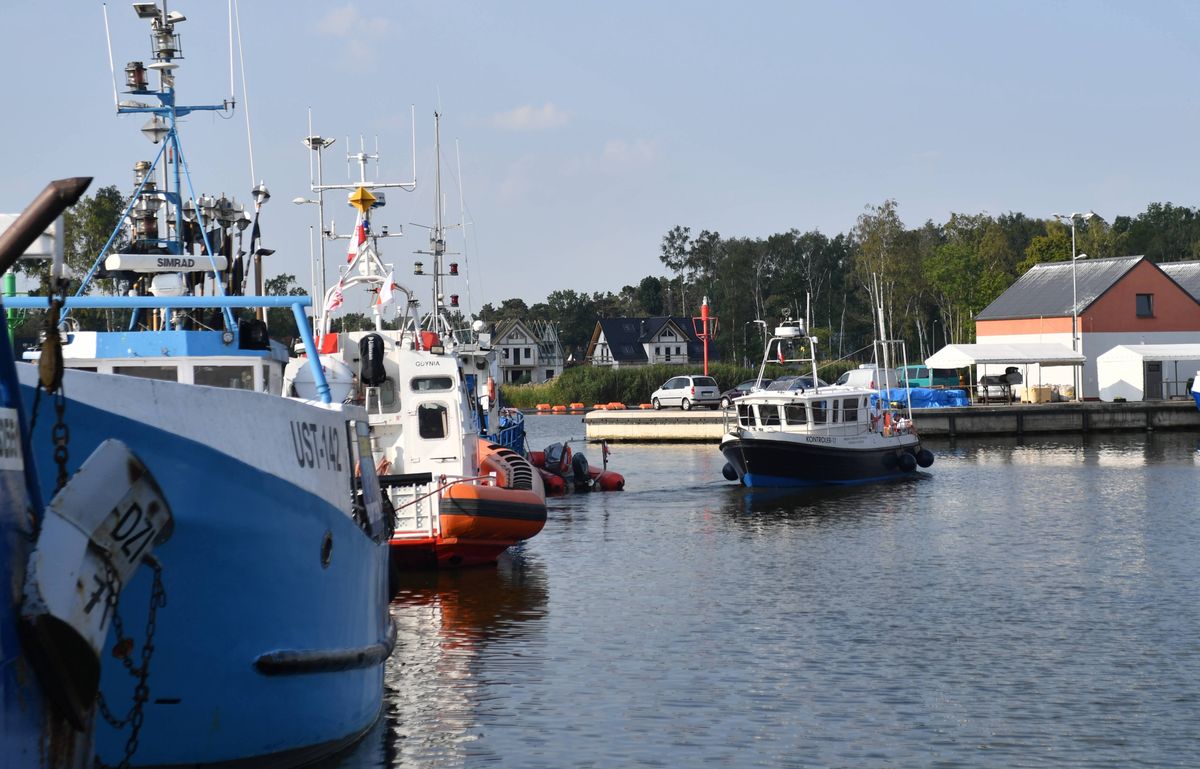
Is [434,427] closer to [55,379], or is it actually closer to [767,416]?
[55,379]

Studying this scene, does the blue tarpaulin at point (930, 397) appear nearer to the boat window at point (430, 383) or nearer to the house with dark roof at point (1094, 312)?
the house with dark roof at point (1094, 312)

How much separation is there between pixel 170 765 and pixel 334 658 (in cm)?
155

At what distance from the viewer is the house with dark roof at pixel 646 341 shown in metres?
132

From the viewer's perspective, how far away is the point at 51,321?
613cm

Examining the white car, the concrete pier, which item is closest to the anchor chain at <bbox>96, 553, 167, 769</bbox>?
the concrete pier

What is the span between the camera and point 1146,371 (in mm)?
65688

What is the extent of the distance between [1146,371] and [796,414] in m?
36.0

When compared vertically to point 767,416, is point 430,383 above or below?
above

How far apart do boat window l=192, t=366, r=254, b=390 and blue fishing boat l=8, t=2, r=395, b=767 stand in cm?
13

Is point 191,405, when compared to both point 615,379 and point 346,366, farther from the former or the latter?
point 615,379

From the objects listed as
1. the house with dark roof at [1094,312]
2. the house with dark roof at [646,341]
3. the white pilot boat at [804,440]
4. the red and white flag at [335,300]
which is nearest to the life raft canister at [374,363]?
the red and white flag at [335,300]

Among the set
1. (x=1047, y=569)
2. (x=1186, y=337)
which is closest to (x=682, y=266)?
(x=1186, y=337)

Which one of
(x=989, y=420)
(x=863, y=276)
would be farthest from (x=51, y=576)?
(x=863, y=276)

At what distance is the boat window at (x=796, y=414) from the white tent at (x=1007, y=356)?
98.7 feet
